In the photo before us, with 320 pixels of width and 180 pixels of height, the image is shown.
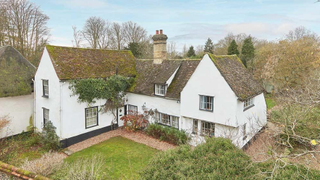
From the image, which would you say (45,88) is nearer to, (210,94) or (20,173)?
(20,173)

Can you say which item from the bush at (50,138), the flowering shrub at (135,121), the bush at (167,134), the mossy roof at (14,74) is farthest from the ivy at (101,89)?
the mossy roof at (14,74)

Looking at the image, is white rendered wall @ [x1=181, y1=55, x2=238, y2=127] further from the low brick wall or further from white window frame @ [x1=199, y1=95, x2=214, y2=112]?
the low brick wall

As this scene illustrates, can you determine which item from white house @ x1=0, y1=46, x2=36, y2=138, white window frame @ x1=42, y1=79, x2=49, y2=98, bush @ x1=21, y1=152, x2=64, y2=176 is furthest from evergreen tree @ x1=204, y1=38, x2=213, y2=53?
bush @ x1=21, y1=152, x2=64, y2=176

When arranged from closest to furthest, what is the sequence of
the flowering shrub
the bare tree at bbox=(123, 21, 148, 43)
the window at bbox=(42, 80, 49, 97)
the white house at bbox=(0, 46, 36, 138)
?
the white house at bbox=(0, 46, 36, 138) → the window at bbox=(42, 80, 49, 97) → the flowering shrub → the bare tree at bbox=(123, 21, 148, 43)

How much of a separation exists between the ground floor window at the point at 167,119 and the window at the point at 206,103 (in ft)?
9.57

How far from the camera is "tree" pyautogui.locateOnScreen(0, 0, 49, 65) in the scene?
27.1 metres

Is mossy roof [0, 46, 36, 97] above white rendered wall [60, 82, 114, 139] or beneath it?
above

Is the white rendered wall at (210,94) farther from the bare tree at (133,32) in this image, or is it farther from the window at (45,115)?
the bare tree at (133,32)

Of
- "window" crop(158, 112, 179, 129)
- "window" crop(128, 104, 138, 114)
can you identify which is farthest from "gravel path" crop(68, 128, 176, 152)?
"window" crop(128, 104, 138, 114)

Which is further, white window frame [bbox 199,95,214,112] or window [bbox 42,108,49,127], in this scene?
window [bbox 42,108,49,127]

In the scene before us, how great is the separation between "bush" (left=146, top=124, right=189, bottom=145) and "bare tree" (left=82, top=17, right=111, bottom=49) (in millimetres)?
31444

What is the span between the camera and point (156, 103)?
17125mm

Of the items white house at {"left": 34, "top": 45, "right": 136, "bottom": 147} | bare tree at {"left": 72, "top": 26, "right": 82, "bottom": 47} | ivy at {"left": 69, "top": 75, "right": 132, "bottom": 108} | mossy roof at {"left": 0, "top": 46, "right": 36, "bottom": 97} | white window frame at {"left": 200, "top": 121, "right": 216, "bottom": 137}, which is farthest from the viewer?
bare tree at {"left": 72, "top": 26, "right": 82, "bottom": 47}

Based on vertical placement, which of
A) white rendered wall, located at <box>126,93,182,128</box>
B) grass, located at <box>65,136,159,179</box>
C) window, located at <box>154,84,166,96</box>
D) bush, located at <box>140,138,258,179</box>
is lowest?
grass, located at <box>65,136,159,179</box>
